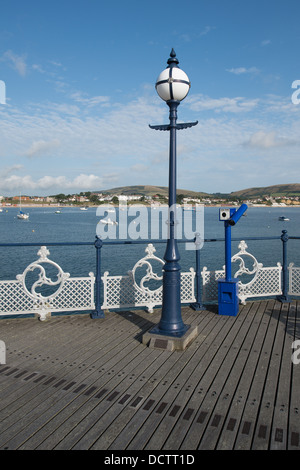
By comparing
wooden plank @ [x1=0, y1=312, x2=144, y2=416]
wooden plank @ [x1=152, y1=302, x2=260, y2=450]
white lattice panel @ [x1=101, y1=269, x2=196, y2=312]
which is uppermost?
white lattice panel @ [x1=101, y1=269, x2=196, y2=312]

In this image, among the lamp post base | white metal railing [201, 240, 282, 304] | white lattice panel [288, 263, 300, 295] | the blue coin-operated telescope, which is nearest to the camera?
the lamp post base

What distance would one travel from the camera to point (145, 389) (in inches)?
138

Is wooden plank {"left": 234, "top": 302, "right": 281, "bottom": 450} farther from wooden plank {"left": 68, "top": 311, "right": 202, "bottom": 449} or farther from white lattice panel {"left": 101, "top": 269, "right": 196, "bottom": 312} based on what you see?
white lattice panel {"left": 101, "top": 269, "right": 196, "bottom": 312}

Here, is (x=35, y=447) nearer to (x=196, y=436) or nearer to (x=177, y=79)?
(x=196, y=436)

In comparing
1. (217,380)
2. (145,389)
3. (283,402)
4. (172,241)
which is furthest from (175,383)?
(172,241)

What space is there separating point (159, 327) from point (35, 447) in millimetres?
2460

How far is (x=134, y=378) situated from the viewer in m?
3.76

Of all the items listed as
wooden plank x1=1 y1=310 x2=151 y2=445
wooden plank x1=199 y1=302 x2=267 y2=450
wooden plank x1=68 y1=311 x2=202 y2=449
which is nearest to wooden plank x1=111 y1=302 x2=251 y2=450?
wooden plank x1=68 y1=311 x2=202 y2=449

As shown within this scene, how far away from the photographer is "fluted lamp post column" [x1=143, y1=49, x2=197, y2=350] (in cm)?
461

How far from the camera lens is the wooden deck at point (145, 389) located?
274cm

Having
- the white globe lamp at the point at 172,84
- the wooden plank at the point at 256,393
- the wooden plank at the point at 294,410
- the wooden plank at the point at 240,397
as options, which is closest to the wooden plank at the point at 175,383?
the wooden plank at the point at 240,397

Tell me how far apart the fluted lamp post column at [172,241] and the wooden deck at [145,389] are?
21cm

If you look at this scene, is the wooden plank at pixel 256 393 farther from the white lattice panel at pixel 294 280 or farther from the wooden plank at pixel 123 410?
the white lattice panel at pixel 294 280
